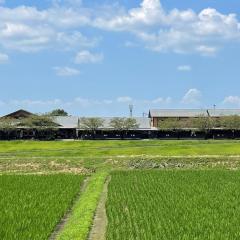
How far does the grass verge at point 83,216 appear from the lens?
15.6 metres

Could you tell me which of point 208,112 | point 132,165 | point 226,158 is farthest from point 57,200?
point 208,112

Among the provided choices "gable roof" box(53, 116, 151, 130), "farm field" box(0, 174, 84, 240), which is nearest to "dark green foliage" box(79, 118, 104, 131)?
"gable roof" box(53, 116, 151, 130)

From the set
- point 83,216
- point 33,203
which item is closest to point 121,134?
point 33,203

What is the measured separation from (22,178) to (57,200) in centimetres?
1136

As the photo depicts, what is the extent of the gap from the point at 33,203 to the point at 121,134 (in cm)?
8319

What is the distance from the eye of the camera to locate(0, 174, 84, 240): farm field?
51.6 ft

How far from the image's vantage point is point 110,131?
106438 mm

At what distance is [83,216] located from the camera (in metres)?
19.0

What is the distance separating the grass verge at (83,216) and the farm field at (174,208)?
0.65 m

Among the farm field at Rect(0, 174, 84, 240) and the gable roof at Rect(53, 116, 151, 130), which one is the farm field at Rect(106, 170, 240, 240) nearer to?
the farm field at Rect(0, 174, 84, 240)

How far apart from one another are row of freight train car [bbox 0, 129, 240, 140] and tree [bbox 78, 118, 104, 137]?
123 centimetres

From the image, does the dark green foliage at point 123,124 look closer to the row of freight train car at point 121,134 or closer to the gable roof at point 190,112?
the row of freight train car at point 121,134

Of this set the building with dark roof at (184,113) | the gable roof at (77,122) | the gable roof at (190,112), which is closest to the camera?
the gable roof at (77,122)

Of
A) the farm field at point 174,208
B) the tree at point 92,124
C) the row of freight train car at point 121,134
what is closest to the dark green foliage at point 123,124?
the row of freight train car at point 121,134
